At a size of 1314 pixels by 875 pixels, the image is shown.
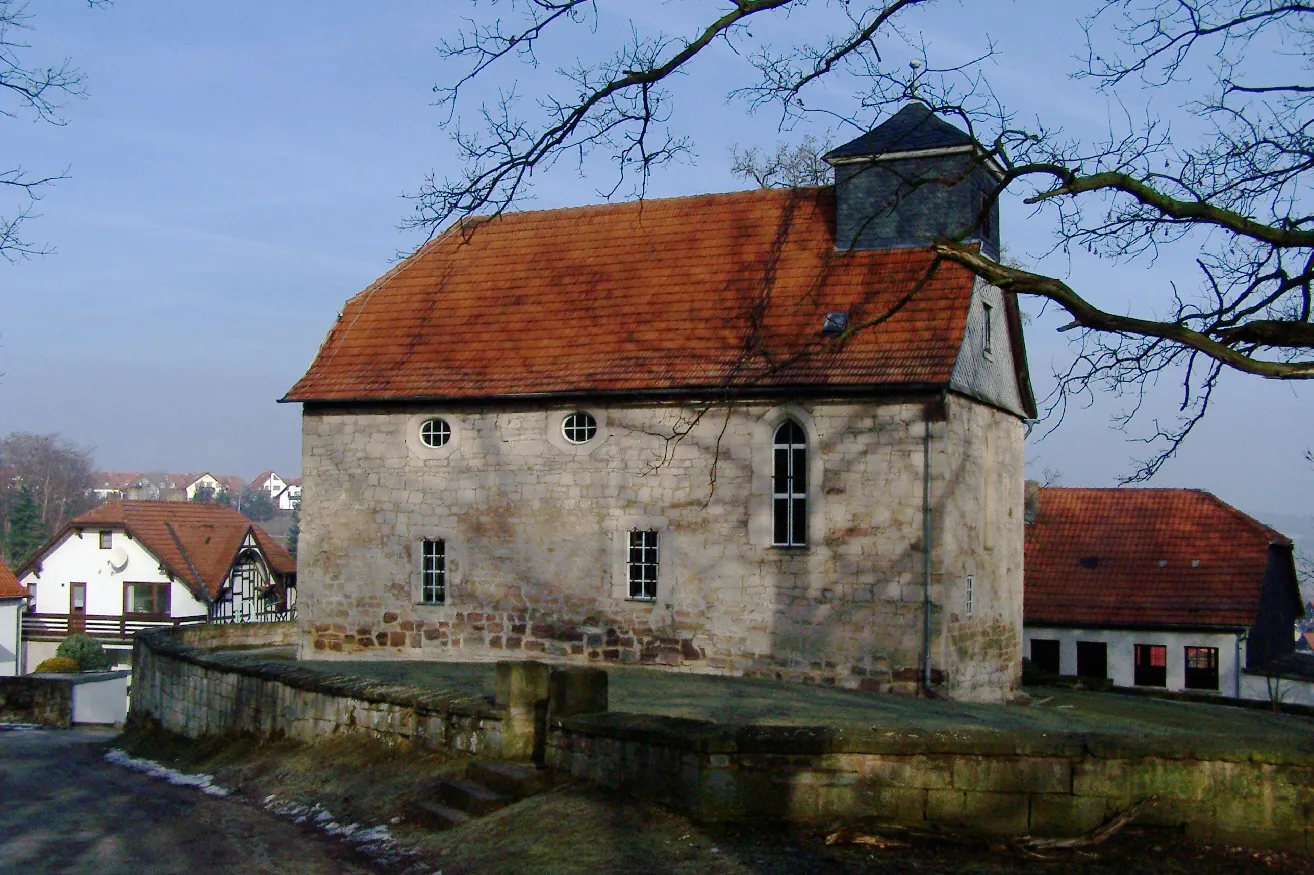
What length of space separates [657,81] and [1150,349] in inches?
168

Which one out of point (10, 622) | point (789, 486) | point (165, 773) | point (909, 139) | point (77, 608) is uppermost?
point (909, 139)

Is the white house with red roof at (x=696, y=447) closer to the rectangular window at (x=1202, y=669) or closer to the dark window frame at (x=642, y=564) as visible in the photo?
the dark window frame at (x=642, y=564)

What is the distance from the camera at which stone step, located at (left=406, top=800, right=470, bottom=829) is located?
9773 millimetres

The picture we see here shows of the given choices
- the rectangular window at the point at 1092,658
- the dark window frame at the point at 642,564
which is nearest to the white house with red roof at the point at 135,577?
the rectangular window at the point at 1092,658

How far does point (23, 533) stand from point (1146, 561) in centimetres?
5630

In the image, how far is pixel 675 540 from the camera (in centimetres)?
1878

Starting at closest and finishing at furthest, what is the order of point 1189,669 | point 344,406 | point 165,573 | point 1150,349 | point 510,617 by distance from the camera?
point 1150,349, point 510,617, point 344,406, point 1189,669, point 165,573

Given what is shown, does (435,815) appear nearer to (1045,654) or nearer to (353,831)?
(353,831)

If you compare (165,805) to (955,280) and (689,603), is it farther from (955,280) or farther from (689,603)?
(955,280)

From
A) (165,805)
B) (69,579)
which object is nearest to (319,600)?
(165,805)

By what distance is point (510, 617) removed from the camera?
1983cm

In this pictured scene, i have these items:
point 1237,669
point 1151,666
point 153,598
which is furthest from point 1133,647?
point 153,598

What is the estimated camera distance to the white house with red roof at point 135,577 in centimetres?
4691

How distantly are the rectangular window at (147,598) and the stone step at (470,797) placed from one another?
3992 cm
